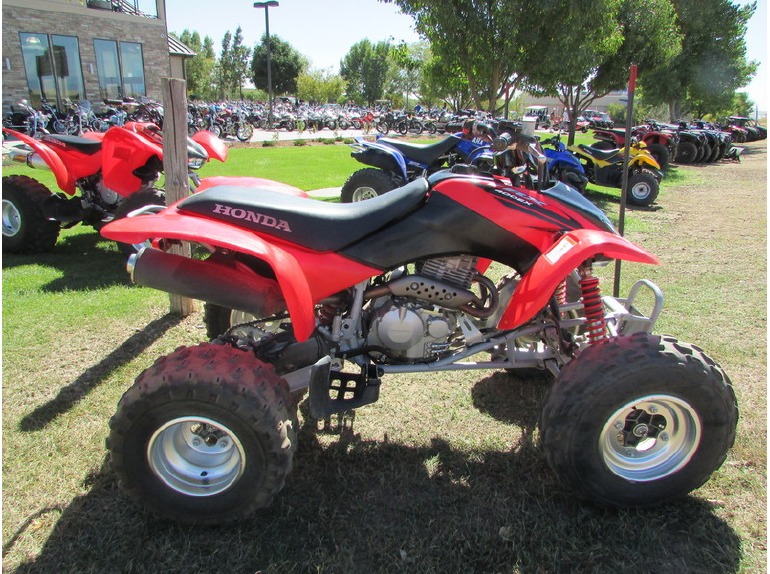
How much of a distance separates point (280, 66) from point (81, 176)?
68.1 metres

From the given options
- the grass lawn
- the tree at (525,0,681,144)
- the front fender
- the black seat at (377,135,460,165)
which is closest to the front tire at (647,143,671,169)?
the tree at (525,0,681,144)

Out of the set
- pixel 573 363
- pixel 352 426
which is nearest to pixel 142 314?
pixel 352 426

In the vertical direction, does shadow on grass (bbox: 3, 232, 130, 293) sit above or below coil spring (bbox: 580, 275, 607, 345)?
below

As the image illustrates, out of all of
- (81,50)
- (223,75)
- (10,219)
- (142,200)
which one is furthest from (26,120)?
(223,75)

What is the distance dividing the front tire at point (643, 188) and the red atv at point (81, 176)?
7927 mm

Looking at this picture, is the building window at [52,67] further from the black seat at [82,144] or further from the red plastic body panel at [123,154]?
the red plastic body panel at [123,154]

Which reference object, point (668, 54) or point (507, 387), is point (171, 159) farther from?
point (668, 54)

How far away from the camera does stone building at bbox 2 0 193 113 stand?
960 inches

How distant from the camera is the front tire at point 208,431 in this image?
2.26 meters

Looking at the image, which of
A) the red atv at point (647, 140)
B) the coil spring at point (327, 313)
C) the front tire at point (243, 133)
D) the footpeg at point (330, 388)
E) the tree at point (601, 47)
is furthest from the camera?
the front tire at point (243, 133)

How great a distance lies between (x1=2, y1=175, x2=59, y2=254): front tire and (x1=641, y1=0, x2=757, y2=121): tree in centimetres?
2457

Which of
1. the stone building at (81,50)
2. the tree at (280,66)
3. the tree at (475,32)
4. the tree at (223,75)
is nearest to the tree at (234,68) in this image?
the tree at (223,75)

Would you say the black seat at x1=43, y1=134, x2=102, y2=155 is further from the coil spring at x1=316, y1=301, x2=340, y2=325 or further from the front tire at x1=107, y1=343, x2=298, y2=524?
the front tire at x1=107, y1=343, x2=298, y2=524

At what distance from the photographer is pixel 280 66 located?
2699 inches
